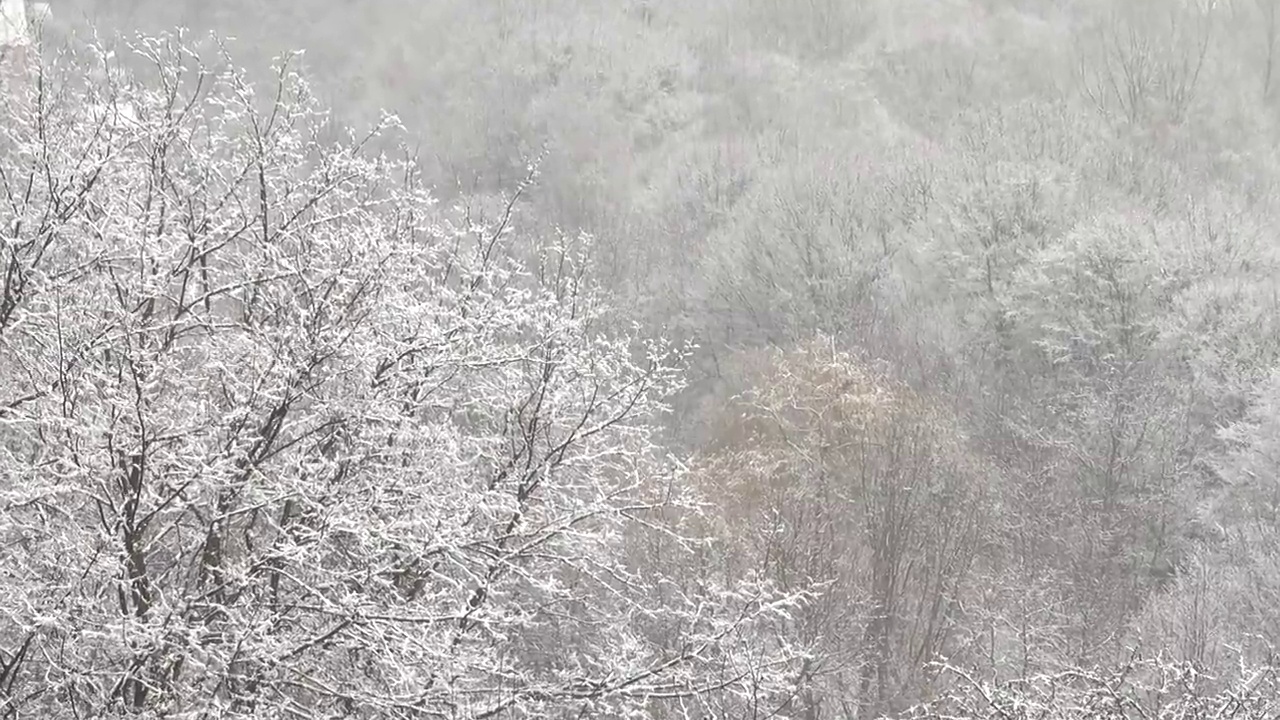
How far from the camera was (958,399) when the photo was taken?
2169cm

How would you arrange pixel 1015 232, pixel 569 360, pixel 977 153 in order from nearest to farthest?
pixel 569 360 < pixel 1015 232 < pixel 977 153

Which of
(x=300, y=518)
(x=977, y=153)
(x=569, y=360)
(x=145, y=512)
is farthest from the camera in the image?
(x=977, y=153)

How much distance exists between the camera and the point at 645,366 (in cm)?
2086

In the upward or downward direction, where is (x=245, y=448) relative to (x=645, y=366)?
downward

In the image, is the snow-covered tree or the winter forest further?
the winter forest

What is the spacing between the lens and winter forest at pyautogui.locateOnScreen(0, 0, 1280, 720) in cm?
549

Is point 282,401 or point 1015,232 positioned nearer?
point 282,401

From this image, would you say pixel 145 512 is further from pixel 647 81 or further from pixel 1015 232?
pixel 647 81

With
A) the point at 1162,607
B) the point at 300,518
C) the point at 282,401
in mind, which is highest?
the point at 282,401

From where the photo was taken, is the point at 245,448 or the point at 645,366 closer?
the point at 245,448

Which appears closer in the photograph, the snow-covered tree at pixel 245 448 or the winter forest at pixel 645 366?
the snow-covered tree at pixel 245 448

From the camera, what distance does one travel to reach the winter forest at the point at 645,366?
5492 mm

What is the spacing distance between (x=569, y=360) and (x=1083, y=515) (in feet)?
38.9

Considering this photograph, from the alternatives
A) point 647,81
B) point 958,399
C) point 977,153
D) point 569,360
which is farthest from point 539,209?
point 569,360
